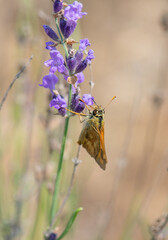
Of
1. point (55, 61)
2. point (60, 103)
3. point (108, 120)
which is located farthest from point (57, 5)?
point (108, 120)

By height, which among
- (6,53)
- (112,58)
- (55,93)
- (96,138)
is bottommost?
(96,138)

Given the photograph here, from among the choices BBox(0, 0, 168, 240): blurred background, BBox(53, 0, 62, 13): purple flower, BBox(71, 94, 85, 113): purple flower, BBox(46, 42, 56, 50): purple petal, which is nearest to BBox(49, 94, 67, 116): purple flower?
BBox(71, 94, 85, 113): purple flower

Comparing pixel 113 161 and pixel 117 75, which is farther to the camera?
pixel 117 75

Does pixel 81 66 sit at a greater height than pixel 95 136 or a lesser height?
greater

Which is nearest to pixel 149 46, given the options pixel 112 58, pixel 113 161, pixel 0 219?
pixel 112 58

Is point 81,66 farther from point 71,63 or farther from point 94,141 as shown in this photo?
point 94,141

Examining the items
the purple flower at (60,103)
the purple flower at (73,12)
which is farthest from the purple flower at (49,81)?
the purple flower at (73,12)

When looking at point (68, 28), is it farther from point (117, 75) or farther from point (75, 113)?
point (117, 75)
